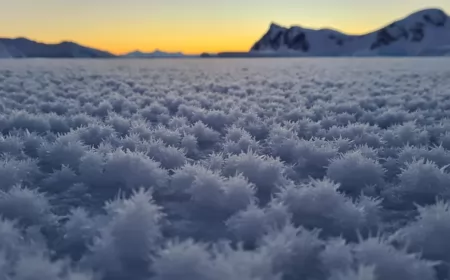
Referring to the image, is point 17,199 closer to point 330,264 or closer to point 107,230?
point 107,230

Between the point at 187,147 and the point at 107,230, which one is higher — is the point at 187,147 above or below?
below

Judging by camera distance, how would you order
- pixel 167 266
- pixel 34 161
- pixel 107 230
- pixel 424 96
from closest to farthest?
pixel 167 266 → pixel 107 230 → pixel 34 161 → pixel 424 96

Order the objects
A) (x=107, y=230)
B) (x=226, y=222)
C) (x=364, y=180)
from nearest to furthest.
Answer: (x=107, y=230), (x=226, y=222), (x=364, y=180)

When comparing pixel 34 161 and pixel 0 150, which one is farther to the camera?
pixel 0 150

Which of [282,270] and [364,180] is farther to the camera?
[364,180]

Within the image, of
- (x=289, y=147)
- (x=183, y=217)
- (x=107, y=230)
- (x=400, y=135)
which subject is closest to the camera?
(x=107, y=230)

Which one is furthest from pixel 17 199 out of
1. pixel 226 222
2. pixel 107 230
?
pixel 226 222

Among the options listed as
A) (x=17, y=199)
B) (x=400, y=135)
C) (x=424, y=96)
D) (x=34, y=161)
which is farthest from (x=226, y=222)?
(x=424, y=96)

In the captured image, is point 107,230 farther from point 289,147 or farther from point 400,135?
point 400,135

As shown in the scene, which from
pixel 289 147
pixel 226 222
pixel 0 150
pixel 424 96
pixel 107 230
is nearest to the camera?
pixel 107 230
